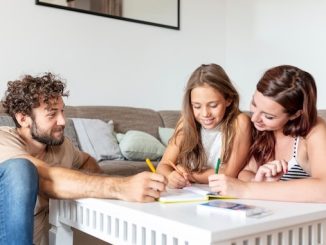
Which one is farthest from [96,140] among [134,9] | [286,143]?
[286,143]

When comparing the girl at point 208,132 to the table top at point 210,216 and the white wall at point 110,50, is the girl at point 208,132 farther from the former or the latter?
the white wall at point 110,50

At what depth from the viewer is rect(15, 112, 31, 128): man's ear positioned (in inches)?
55.6

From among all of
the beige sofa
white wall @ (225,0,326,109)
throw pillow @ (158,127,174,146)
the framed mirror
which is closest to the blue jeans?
the beige sofa

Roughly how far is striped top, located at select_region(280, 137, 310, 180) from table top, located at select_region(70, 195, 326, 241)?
20 cm

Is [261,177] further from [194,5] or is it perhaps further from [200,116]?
[194,5]

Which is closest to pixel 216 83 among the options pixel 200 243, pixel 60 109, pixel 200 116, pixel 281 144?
pixel 200 116

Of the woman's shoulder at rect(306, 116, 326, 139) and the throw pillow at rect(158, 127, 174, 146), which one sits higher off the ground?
the woman's shoulder at rect(306, 116, 326, 139)

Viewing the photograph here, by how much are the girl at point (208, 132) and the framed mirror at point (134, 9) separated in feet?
6.12

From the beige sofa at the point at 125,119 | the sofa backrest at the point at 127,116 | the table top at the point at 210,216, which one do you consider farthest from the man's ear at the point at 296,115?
the sofa backrest at the point at 127,116

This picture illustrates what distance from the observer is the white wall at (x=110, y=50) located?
2926 millimetres

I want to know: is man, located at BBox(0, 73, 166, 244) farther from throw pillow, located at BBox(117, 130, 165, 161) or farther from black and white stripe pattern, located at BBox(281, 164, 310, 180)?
throw pillow, located at BBox(117, 130, 165, 161)

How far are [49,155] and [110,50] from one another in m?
2.05

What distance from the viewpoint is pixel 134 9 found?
3490mm

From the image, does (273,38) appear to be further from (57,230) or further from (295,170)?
(57,230)
